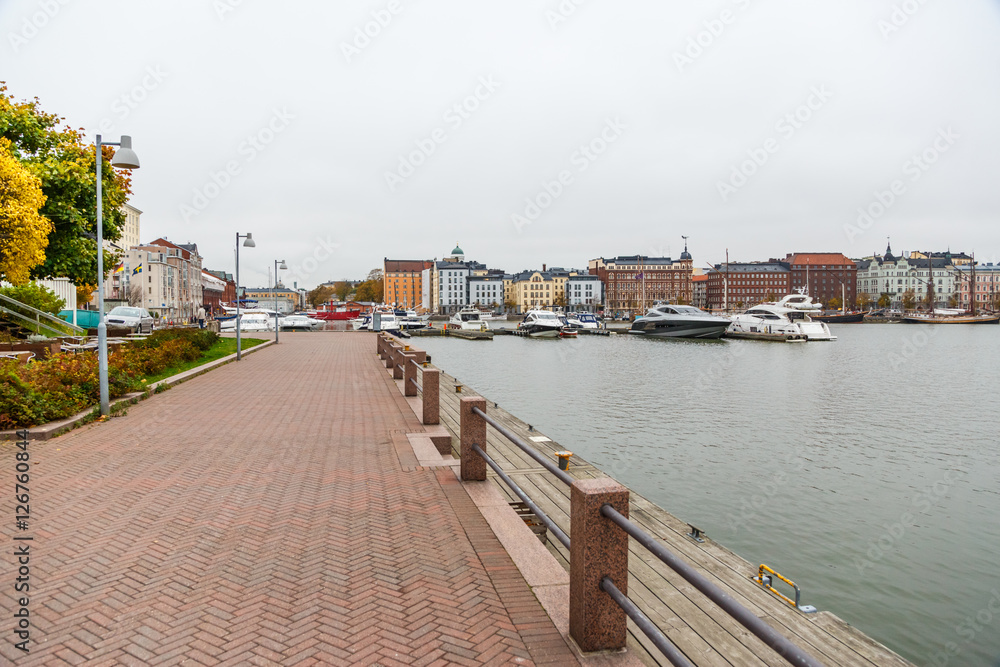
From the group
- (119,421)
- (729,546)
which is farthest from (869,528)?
(119,421)

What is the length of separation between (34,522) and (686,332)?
64743mm

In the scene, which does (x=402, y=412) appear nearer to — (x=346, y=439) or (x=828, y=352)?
(x=346, y=439)

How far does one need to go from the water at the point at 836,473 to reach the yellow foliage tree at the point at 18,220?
14.6 meters

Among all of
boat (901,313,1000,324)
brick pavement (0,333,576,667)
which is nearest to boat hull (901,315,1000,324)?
boat (901,313,1000,324)

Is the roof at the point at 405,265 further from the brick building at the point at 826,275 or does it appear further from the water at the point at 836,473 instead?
the water at the point at 836,473

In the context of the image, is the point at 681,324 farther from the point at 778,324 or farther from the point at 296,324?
the point at 296,324

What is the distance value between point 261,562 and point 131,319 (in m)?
Answer: 39.8

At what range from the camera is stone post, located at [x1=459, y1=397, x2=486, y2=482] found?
7.05m

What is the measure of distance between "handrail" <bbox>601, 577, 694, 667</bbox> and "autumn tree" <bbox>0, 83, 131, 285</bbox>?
70.9 ft

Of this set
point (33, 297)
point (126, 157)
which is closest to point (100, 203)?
point (126, 157)

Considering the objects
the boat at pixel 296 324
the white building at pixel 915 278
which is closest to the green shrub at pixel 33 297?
the boat at pixel 296 324

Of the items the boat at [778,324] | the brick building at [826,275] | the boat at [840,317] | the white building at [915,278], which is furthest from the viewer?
the brick building at [826,275]

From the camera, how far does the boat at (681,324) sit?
64875mm

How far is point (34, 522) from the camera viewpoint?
19.2 ft
